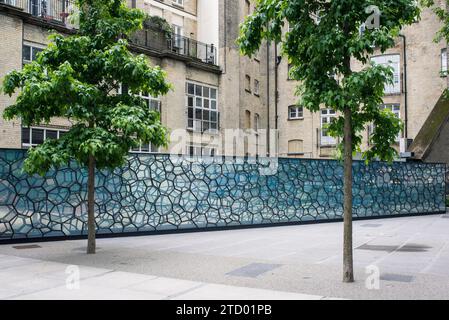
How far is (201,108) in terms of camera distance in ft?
103

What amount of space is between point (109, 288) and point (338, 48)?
215 inches

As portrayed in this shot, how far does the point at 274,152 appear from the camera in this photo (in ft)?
135

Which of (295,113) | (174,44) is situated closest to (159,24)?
(174,44)

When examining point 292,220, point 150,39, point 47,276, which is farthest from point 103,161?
point 150,39

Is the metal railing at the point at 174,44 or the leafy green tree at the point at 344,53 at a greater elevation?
the metal railing at the point at 174,44

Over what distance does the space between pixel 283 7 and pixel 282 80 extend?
33.2 metres

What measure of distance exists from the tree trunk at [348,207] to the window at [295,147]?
3153 cm

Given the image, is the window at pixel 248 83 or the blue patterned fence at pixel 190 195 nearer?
the blue patterned fence at pixel 190 195

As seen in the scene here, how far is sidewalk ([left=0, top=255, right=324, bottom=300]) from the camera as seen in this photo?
700 centimetres

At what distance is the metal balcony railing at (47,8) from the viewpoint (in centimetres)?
2202

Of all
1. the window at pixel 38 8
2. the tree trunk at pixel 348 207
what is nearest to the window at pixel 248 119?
the window at pixel 38 8

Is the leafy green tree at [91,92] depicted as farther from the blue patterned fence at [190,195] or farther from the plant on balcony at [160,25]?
the plant on balcony at [160,25]

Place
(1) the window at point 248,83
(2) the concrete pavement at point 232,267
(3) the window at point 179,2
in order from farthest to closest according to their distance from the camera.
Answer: (1) the window at point 248,83
(3) the window at point 179,2
(2) the concrete pavement at point 232,267

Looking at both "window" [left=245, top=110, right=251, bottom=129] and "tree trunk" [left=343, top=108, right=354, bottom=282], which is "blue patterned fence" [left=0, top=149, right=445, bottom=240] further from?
"window" [left=245, top=110, right=251, bottom=129]
